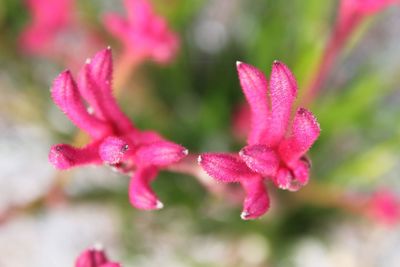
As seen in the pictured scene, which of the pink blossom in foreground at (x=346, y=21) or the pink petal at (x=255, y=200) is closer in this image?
the pink petal at (x=255, y=200)

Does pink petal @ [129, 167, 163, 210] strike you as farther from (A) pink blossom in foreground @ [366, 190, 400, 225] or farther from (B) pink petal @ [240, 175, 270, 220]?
(A) pink blossom in foreground @ [366, 190, 400, 225]

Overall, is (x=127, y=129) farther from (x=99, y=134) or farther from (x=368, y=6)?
(x=368, y=6)

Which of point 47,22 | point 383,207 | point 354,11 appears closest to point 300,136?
point 354,11

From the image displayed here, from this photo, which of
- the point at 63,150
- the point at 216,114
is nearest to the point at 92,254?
the point at 63,150

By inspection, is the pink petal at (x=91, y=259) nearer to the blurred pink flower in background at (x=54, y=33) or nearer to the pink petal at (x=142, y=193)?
the pink petal at (x=142, y=193)

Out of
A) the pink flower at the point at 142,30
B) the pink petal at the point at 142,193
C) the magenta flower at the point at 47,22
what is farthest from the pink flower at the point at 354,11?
the magenta flower at the point at 47,22

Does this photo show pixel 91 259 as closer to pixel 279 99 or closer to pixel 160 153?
pixel 160 153
